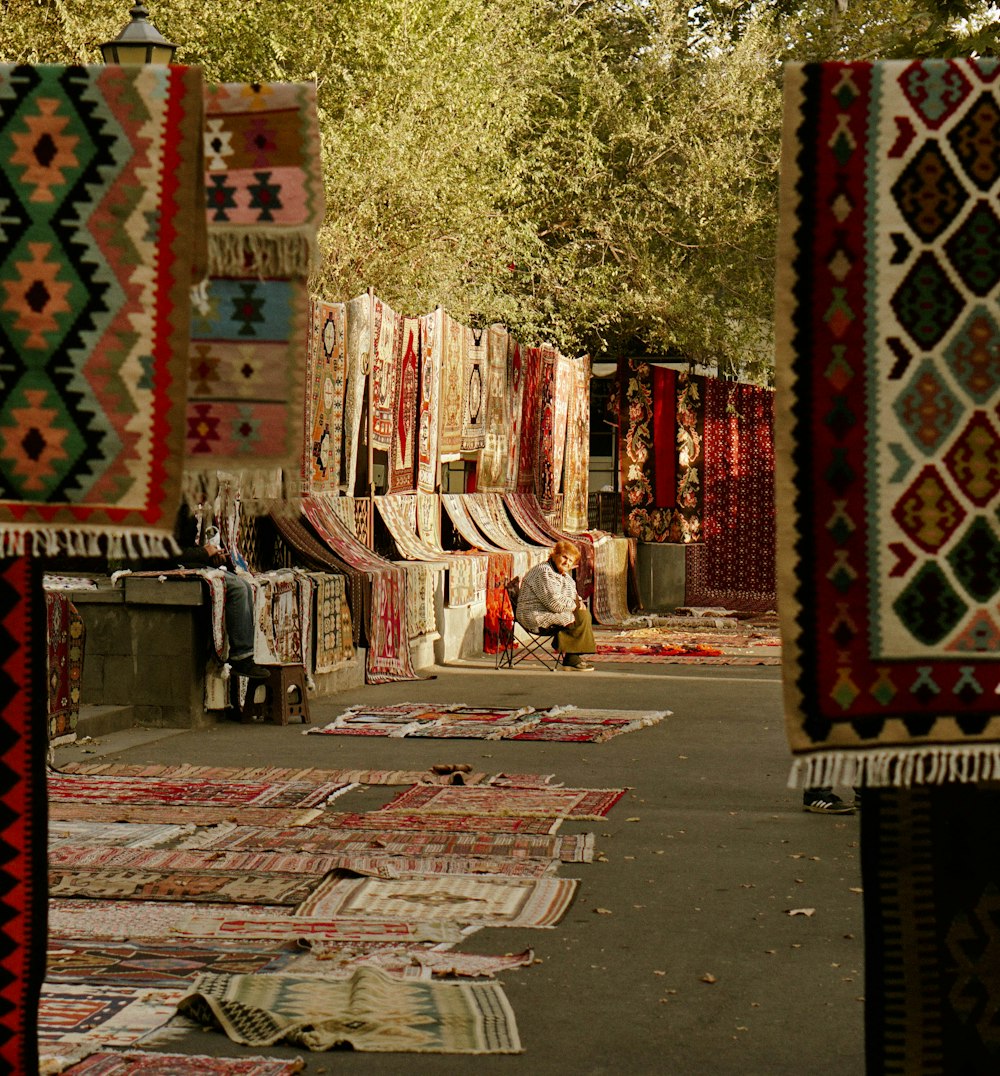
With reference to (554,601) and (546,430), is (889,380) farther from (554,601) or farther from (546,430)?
(546,430)

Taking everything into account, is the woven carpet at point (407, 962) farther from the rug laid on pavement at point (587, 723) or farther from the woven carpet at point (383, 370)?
the woven carpet at point (383, 370)

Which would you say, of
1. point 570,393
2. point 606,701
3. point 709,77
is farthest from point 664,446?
point 606,701

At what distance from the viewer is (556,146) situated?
88.5 feet

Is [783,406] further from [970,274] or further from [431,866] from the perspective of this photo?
[431,866]

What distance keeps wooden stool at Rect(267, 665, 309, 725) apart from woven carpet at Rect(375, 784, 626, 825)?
2937 millimetres

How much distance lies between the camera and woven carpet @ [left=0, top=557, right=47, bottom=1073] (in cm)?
395

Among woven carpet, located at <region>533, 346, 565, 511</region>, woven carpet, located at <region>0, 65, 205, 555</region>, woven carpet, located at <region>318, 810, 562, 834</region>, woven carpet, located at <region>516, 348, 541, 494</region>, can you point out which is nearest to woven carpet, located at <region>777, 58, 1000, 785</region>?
woven carpet, located at <region>0, 65, 205, 555</region>

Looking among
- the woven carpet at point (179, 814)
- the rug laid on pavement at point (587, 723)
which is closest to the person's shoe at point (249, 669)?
the rug laid on pavement at point (587, 723)

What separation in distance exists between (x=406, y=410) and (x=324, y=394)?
259 centimetres

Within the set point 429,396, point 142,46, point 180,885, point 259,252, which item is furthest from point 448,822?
Answer: point 429,396

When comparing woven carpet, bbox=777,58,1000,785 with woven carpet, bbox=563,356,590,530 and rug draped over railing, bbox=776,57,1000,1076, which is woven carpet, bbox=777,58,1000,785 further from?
woven carpet, bbox=563,356,590,530

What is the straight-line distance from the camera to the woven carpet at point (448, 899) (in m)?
6.75

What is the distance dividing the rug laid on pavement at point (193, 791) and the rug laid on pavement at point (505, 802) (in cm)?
42

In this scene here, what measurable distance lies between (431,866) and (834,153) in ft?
15.0
